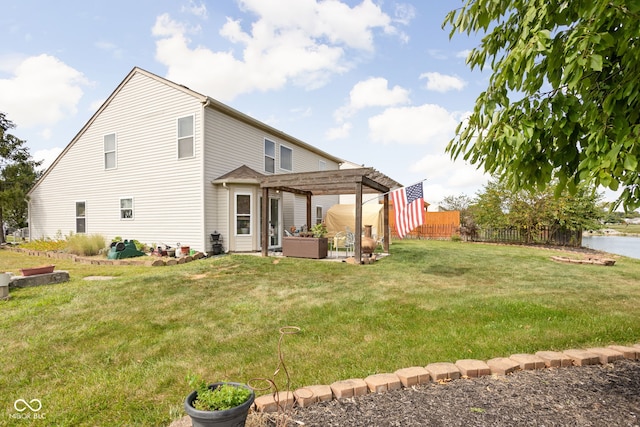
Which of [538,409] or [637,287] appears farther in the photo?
[637,287]

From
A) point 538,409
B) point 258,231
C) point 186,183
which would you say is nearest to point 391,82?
point 258,231

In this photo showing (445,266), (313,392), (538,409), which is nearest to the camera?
(538,409)

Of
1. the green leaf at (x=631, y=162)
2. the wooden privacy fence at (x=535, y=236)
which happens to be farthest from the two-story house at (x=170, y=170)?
the wooden privacy fence at (x=535, y=236)

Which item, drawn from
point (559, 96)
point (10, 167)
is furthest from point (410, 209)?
point (10, 167)

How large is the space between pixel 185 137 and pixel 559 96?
39.0 ft

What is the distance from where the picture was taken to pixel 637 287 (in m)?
6.41

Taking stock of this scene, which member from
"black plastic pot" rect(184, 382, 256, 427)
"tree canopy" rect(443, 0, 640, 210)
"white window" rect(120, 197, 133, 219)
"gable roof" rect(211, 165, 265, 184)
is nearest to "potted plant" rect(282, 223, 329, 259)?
"gable roof" rect(211, 165, 265, 184)

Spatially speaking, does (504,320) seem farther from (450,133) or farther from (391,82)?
(391,82)

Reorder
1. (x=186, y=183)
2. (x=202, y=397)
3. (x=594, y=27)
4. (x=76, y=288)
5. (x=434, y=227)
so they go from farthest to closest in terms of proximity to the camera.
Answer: (x=434, y=227)
(x=186, y=183)
(x=76, y=288)
(x=202, y=397)
(x=594, y=27)

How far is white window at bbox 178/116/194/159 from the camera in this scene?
1159cm

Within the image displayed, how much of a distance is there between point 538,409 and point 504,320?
2.23m

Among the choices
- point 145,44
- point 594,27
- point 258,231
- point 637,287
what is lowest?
point 637,287

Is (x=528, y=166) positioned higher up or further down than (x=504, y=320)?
higher up

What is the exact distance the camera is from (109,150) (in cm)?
1385
